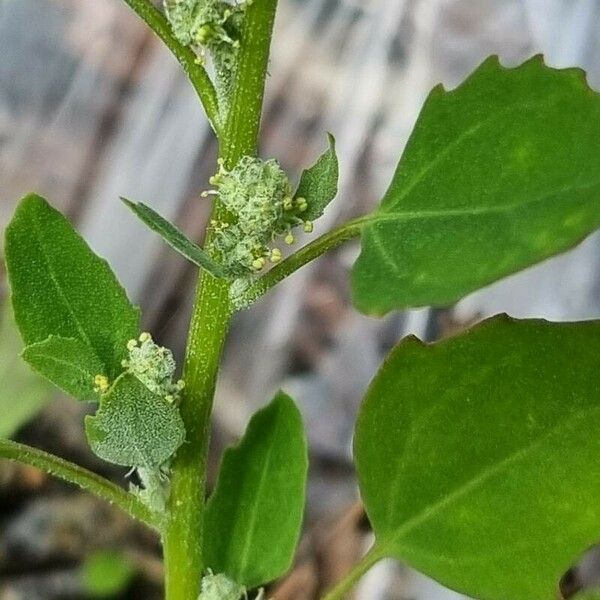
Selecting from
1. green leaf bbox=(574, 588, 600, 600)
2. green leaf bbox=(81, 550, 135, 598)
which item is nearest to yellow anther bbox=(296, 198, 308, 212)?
green leaf bbox=(574, 588, 600, 600)

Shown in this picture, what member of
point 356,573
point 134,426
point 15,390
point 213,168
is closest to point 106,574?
point 15,390

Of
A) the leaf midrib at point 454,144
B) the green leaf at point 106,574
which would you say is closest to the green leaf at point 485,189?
the leaf midrib at point 454,144

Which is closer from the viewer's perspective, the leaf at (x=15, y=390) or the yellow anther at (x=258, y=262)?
the yellow anther at (x=258, y=262)

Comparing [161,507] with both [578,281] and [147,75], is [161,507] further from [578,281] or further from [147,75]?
[147,75]

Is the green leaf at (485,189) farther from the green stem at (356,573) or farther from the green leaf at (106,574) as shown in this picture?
the green leaf at (106,574)

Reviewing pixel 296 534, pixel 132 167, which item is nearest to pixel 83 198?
pixel 132 167

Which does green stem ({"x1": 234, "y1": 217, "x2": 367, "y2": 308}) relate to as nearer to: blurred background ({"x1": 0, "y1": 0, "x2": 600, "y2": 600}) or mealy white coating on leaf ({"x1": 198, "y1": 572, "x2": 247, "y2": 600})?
mealy white coating on leaf ({"x1": 198, "y1": 572, "x2": 247, "y2": 600})
